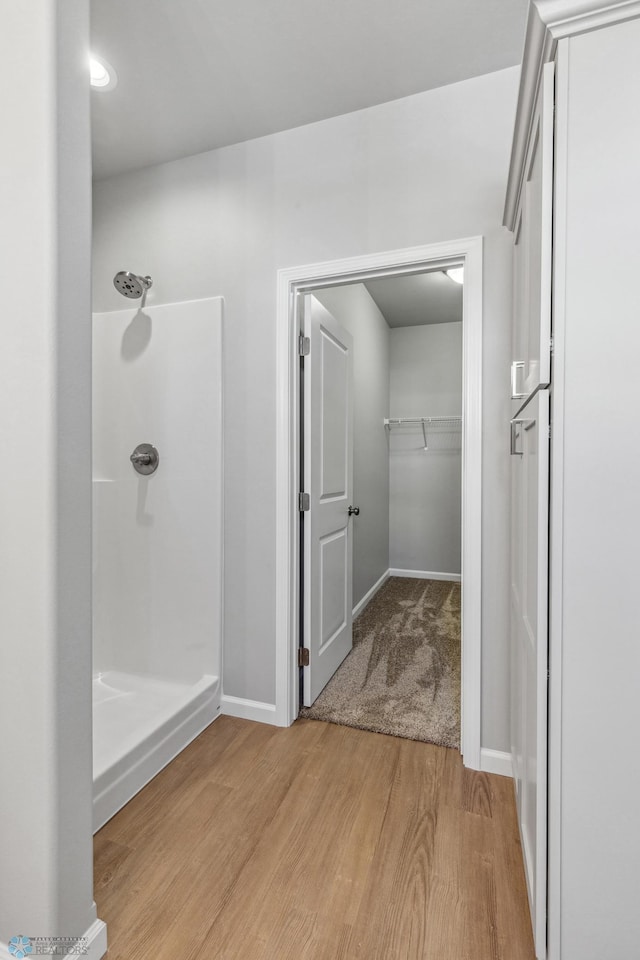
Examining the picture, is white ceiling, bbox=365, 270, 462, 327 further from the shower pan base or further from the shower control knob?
the shower pan base

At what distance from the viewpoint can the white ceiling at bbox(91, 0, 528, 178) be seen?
1.62 m

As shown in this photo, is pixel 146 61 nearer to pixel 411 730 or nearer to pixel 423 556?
pixel 411 730

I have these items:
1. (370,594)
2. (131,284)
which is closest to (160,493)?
(131,284)

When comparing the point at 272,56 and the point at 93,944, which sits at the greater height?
the point at 272,56

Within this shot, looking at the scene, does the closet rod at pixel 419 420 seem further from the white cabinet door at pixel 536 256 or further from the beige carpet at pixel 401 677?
the white cabinet door at pixel 536 256

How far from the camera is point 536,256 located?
115 cm

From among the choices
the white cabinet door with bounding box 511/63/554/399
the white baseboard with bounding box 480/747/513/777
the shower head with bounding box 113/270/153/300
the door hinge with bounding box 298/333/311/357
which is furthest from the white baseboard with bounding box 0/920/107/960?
the shower head with bounding box 113/270/153/300

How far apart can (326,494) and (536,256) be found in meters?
1.56

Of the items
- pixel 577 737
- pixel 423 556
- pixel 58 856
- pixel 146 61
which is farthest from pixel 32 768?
pixel 423 556

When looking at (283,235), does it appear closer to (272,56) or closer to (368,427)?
(272,56)

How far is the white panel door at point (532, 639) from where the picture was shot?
1022 mm

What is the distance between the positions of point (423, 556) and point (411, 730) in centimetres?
299

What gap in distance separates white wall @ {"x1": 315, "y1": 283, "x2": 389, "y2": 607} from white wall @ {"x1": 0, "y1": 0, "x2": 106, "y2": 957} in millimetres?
1992

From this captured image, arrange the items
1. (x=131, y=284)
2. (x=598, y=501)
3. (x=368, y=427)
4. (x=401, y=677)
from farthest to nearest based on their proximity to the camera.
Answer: (x=368, y=427) < (x=401, y=677) < (x=131, y=284) < (x=598, y=501)
